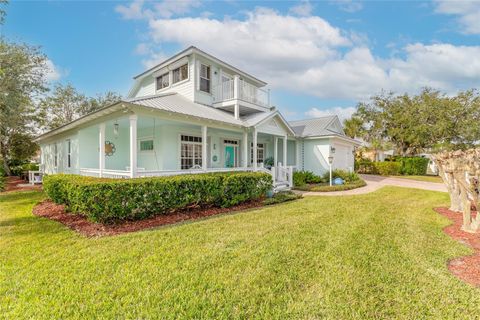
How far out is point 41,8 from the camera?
10430 mm

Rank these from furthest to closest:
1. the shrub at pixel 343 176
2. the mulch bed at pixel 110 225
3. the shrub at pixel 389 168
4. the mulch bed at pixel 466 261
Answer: the shrub at pixel 389 168 → the shrub at pixel 343 176 → the mulch bed at pixel 110 225 → the mulch bed at pixel 466 261

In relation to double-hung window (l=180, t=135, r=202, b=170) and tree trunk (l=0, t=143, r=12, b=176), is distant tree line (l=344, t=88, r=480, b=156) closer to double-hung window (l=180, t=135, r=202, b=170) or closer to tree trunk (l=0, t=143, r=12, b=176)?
double-hung window (l=180, t=135, r=202, b=170)

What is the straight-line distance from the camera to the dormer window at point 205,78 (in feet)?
45.4

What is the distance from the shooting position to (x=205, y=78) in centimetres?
1405

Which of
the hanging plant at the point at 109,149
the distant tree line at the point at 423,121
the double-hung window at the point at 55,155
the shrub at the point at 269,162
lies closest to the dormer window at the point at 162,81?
the hanging plant at the point at 109,149

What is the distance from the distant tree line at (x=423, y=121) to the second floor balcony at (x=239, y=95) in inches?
810

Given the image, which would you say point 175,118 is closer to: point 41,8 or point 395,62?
point 41,8

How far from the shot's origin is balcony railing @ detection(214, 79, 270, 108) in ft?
44.1

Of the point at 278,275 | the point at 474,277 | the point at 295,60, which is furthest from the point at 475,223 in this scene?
the point at 295,60

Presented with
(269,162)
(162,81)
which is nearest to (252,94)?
(269,162)

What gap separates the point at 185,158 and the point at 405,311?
1074 cm

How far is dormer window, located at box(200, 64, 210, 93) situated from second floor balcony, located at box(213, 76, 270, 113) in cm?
53

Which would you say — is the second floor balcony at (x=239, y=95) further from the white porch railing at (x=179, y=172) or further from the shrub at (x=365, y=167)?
the shrub at (x=365, y=167)

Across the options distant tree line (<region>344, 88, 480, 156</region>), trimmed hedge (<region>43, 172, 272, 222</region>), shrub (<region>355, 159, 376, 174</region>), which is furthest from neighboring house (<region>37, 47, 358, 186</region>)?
distant tree line (<region>344, 88, 480, 156</region>)
